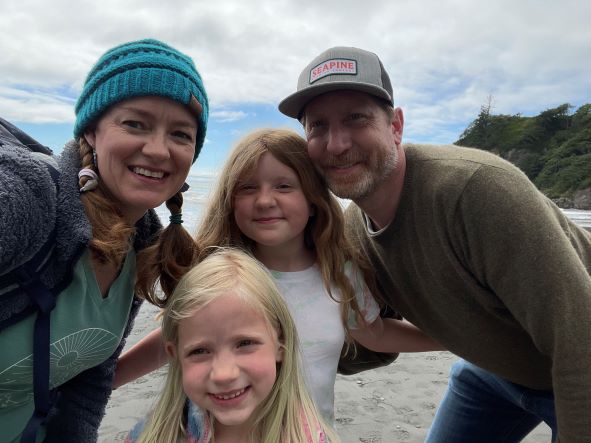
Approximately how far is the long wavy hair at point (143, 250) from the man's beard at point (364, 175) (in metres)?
0.88

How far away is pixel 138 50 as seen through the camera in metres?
1.87

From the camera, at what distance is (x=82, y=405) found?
6.89 feet

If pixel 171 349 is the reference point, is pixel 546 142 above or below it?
above

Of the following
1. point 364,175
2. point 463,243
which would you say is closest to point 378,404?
point 463,243

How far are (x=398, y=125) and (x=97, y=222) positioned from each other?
182 cm

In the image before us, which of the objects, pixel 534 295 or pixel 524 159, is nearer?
pixel 534 295

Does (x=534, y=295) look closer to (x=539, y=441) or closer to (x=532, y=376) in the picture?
(x=532, y=376)

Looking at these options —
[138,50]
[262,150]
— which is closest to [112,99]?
[138,50]

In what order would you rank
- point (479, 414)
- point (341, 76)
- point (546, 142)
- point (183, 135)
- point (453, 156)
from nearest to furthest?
point (183, 135) → point (453, 156) → point (341, 76) → point (479, 414) → point (546, 142)

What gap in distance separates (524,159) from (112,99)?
68647mm

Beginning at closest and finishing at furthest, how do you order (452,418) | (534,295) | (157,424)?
1. (157,424)
2. (534,295)
3. (452,418)

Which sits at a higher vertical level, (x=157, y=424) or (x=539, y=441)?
(x=157, y=424)

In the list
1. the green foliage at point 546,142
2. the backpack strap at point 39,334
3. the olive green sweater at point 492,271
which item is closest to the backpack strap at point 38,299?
the backpack strap at point 39,334

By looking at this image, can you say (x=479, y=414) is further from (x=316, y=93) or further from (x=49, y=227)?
Answer: (x=49, y=227)
